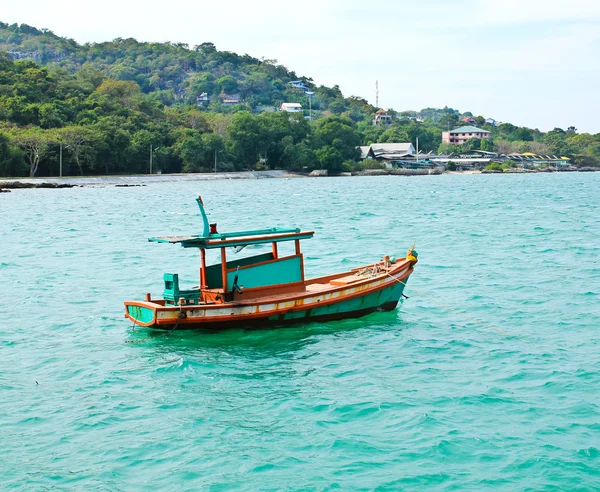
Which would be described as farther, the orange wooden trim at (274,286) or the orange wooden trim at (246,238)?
the orange wooden trim at (274,286)

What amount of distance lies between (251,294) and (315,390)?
14.8ft

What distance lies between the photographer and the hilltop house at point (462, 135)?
608 feet

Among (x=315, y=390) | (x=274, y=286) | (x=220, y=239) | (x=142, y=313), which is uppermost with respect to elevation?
(x=220, y=239)

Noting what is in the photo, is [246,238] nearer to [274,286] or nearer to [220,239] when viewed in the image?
[220,239]

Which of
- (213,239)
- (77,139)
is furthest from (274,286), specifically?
(77,139)

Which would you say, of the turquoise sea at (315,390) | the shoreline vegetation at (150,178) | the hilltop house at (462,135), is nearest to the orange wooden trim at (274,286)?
the turquoise sea at (315,390)

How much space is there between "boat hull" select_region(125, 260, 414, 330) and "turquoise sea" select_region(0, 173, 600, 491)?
314 mm

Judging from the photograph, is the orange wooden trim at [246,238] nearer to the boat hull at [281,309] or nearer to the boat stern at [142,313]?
the boat hull at [281,309]

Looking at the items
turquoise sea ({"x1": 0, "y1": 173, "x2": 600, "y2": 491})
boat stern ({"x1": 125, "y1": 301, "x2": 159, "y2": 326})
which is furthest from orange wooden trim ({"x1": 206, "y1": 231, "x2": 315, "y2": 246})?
turquoise sea ({"x1": 0, "y1": 173, "x2": 600, "y2": 491})

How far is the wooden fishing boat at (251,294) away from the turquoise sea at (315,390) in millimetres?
373

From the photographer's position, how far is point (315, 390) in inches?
521

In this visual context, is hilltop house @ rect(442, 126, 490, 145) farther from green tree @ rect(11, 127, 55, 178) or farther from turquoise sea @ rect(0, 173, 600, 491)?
turquoise sea @ rect(0, 173, 600, 491)

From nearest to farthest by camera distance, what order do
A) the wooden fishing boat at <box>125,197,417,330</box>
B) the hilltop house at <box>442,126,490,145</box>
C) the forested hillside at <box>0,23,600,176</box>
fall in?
the wooden fishing boat at <box>125,197,417,330</box>
the forested hillside at <box>0,23,600,176</box>
the hilltop house at <box>442,126,490,145</box>

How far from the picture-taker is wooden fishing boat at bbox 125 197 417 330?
1648 cm
